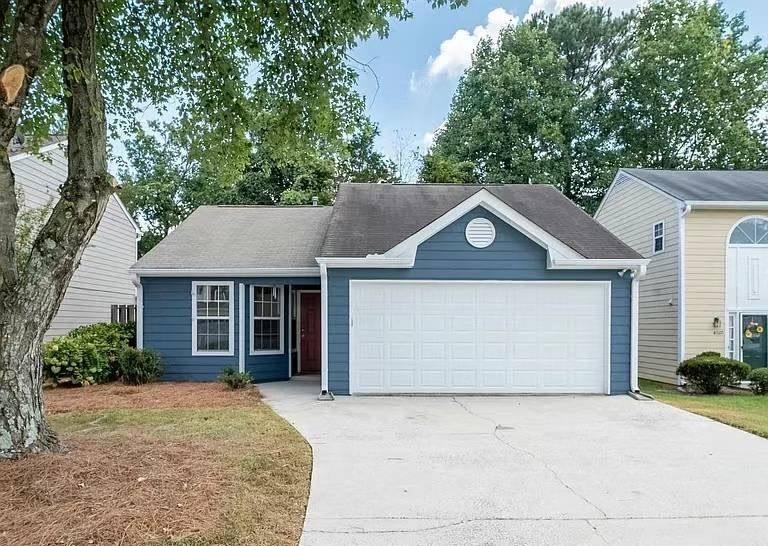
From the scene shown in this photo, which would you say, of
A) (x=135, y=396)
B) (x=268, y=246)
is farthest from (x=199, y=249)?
(x=135, y=396)

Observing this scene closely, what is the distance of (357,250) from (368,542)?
244 inches

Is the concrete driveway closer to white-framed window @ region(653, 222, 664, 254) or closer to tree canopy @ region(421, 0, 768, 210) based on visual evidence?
white-framed window @ region(653, 222, 664, 254)

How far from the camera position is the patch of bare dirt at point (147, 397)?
797 cm

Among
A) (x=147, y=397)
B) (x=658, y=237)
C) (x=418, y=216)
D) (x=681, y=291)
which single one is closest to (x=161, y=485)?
(x=147, y=397)

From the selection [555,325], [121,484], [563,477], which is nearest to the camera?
[121,484]

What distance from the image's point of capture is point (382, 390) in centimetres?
923

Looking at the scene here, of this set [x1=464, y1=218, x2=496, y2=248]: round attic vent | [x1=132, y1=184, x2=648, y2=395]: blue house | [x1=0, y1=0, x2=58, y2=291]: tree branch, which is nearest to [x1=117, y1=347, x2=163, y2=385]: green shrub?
[x1=132, y1=184, x2=648, y2=395]: blue house

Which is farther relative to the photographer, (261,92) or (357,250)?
(357,250)

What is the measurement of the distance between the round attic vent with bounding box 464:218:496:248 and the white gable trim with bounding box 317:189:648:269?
0.23 m

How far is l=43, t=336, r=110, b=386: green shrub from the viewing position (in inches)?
388

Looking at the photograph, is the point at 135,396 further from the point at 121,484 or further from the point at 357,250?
the point at 121,484

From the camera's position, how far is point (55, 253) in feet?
15.5

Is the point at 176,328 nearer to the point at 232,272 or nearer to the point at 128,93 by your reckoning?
the point at 232,272

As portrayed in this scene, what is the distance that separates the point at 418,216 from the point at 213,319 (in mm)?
4811
